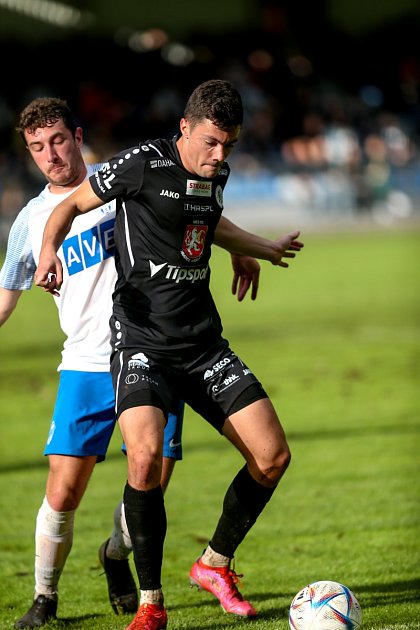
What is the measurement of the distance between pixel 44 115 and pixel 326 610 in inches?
102

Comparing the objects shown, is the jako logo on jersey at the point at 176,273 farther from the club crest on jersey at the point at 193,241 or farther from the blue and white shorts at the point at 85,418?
the blue and white shorts at the point at 85,418

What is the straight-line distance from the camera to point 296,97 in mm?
38062

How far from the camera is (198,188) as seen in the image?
5047mm

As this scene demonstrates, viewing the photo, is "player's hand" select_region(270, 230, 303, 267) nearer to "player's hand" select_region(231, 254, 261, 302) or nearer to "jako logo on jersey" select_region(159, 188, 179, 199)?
"player's hand" select_region(231, 254, 261, 302)

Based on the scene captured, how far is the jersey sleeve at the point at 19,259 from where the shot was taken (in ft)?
17.5

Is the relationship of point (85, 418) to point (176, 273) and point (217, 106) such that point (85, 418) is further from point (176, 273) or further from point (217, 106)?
point (217, 106)

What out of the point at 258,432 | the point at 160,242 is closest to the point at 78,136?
the point at 160,242

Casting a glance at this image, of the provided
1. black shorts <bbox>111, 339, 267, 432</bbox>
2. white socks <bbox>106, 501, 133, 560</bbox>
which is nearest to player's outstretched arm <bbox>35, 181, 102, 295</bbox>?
Answer: black shorts <bbox>111, 339, 267, 432</bbox>

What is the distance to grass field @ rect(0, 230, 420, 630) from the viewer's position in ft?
18.8

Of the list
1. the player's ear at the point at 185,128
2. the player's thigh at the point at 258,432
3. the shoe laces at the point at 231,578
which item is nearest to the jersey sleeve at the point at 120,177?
the player's ear at the point at 185,128

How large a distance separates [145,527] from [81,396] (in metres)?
0.80

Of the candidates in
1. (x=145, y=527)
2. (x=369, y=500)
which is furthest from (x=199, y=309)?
(x=369, y=500)

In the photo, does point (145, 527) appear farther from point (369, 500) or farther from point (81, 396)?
Result: point (369, 500)

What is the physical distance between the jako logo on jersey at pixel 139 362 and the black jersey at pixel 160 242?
0.07 m
